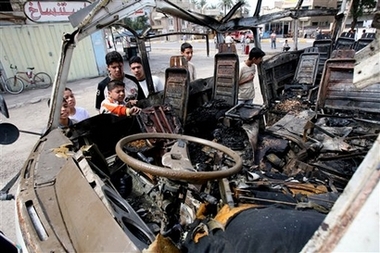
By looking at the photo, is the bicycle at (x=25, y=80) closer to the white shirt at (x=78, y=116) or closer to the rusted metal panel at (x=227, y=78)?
the white shirt at (x=78, y=116)

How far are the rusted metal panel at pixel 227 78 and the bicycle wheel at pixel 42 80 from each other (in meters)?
9.32

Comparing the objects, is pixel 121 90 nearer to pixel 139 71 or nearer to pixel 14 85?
pixel 139 71

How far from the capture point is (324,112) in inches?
137

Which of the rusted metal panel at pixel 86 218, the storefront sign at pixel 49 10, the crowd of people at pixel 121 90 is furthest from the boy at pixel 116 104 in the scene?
the storefront sign at pixel 49 10

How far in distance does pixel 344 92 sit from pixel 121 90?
121 inches

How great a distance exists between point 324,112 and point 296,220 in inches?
119

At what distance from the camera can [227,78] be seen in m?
4.05

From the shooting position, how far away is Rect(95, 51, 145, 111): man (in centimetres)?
323

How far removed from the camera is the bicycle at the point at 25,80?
31.7 feet

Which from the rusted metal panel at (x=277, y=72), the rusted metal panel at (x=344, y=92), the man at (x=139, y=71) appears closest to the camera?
the rusted metal panel at (x=344, y=92)

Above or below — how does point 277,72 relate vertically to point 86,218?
below

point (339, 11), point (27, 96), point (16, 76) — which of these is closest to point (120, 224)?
point (339, 11)

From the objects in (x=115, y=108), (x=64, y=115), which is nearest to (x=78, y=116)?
(x=64, y=115)

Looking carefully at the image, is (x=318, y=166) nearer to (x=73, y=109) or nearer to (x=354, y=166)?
(x=354, y=166)
